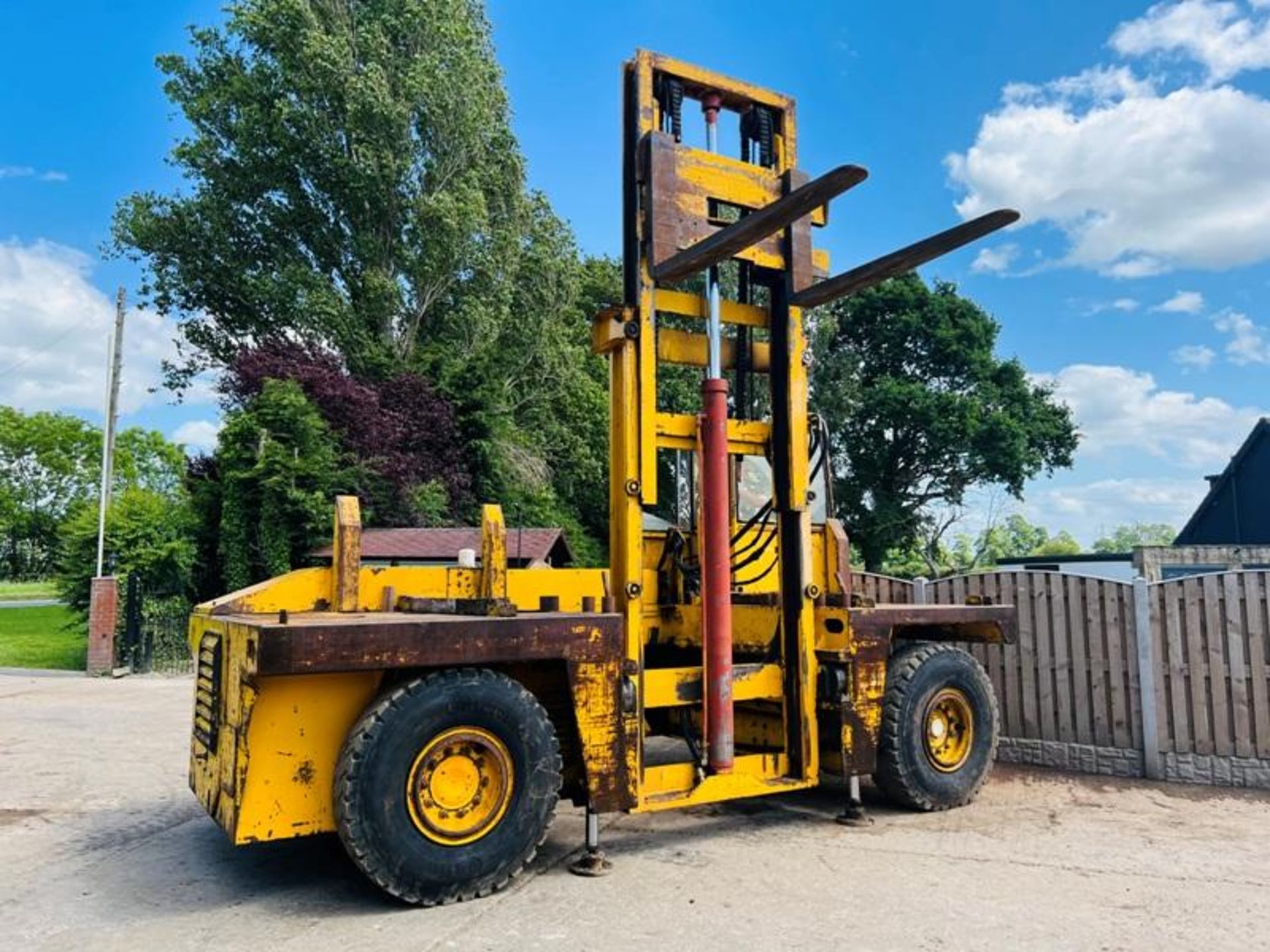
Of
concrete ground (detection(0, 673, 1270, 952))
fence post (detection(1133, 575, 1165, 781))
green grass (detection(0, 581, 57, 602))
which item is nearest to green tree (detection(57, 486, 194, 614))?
concrete ground (detection(0, 673, 1270, 952))

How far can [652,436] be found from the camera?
5.60 m

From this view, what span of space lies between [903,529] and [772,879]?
1145 inches

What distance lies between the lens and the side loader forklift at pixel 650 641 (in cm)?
449

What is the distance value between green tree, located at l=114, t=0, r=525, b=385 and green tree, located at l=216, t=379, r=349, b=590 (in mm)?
4012

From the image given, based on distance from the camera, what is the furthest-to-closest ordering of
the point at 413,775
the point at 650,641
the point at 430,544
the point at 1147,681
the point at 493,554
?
1. the point at 430,544
2. the point at 1147,681
3. the point at 650,641
4. the point at 493,554
5. the point at 413,775

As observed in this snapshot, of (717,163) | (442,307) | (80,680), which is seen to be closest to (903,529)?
(442,307)

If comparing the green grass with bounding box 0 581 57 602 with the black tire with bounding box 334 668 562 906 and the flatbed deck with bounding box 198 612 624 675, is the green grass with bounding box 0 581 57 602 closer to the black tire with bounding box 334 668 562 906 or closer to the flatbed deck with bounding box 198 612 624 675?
the flatbed deck with bounding box 198 612 624 675

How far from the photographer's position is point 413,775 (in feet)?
14.9

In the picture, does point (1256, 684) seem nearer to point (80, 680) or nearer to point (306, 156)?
point (80, 680)

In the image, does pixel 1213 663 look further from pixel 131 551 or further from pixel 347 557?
pixel 131 551

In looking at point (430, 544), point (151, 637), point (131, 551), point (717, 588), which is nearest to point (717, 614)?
point (717, 588)

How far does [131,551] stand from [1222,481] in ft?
89.6

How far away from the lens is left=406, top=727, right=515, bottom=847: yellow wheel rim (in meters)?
4.55

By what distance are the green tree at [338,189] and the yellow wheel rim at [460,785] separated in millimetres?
19473
